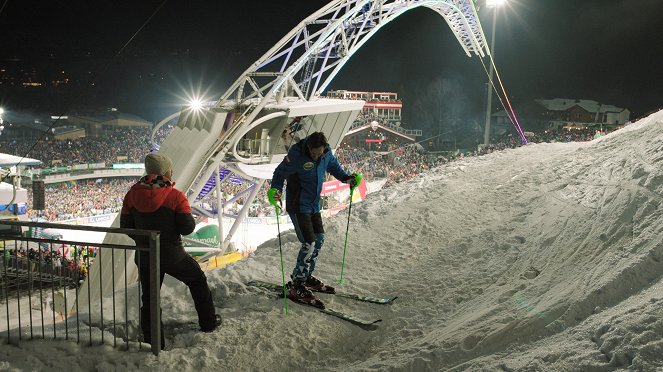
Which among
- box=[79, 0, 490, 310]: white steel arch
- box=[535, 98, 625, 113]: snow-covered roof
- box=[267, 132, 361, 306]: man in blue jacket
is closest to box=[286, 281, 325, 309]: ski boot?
box=[267, 132, 361, 306]: man in blue jacket

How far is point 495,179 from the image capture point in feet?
30.6

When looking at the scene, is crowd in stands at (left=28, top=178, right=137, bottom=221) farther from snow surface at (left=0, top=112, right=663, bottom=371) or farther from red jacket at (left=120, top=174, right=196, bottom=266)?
red jacket at (left=120, top=174, right=196, bottom=266)

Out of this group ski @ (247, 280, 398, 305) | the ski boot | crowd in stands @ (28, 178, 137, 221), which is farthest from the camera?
crowd in stands @ (28, 178, 137, 221)

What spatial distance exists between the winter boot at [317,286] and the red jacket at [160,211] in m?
1.98

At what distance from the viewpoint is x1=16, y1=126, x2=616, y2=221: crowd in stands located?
113ft

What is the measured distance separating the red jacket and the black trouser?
11 cm

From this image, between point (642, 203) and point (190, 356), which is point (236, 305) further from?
point (642, 203)

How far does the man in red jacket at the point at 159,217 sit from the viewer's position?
13.9 feet

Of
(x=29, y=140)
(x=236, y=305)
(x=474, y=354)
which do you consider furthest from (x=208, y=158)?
(x=29, y=140)

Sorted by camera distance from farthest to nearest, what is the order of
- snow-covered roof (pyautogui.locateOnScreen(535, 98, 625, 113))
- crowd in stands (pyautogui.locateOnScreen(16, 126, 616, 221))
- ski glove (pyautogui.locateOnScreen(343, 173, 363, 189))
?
snow-covered roof (pyautogui.locateOnScreen(535, 98, 625, 113)), crowd in stands (pyautogui.locateOnScreen(16, 126, 616, 221)), ski glove (pyautogui.locateOnScreen(343, 173, 363, 189))

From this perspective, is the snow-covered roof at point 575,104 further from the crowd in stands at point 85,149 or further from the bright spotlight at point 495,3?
the crowd in stands at point 85,149

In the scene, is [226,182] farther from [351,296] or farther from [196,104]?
[351,296]

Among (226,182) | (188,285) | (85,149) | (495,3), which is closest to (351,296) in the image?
(188,285)

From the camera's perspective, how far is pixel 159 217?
14.0ft
